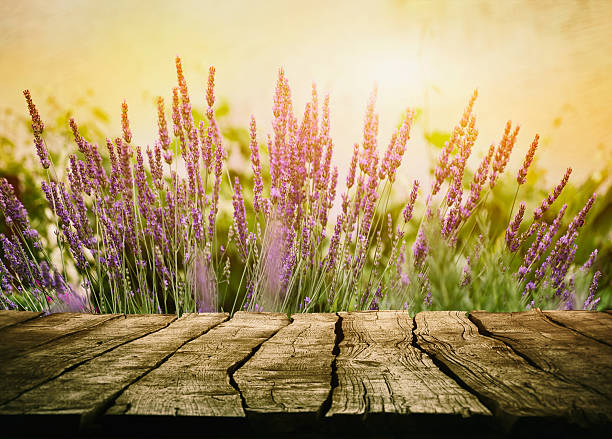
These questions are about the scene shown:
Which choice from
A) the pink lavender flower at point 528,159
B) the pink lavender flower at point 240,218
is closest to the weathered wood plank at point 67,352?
the pink lavender flower at point 240,218

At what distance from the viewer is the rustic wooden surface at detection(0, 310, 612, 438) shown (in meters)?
0.88

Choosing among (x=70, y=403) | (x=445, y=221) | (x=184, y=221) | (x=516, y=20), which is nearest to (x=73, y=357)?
(x=70, y=403)

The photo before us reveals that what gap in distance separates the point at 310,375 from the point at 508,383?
415mm

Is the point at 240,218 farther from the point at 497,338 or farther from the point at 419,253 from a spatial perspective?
the point at 497,338

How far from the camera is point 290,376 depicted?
1078mm

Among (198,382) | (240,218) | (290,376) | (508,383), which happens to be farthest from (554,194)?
(198,382)

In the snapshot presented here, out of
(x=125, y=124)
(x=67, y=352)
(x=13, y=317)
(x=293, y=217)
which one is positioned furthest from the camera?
(x=293, y=217)

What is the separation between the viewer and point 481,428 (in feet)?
2.89

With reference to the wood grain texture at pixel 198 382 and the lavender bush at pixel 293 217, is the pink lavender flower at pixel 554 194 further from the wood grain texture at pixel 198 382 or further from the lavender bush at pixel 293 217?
the wood grain texture at pixel 198 382

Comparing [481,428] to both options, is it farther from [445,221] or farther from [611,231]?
[611,231]

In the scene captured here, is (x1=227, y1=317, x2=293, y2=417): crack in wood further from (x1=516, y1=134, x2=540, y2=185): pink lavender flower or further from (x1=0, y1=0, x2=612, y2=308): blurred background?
(x1=0, y1=0, x2=612, y2=308): blurred background

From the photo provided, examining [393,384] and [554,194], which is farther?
[554,194]

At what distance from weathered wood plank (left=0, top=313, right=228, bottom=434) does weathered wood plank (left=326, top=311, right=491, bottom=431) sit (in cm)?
44

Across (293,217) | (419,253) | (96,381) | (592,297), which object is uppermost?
(293,217)
